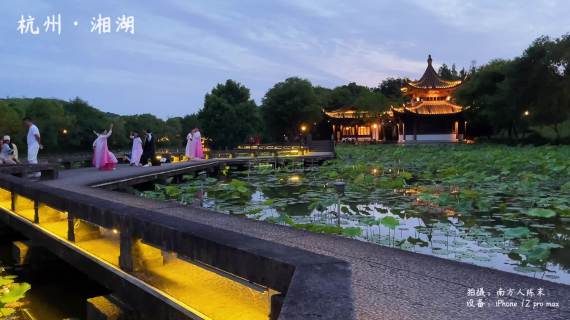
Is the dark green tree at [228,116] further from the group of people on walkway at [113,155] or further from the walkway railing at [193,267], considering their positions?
the walkway railing at [193,267]

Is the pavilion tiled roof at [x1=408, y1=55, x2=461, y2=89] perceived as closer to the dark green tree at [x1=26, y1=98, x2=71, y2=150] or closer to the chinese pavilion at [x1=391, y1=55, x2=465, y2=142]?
the chinese pavilion at [x1=391, y1=55, x2=465, y2=142]

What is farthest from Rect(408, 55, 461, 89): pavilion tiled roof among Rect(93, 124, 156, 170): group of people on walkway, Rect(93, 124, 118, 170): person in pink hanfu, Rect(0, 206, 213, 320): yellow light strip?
Rect(0, 206, 213, 320): yellow light strip

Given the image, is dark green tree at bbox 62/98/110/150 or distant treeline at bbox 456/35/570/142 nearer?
distant treeline at bbox 456/35/570/142

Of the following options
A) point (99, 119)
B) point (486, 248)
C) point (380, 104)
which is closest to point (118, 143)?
point (99, 119)

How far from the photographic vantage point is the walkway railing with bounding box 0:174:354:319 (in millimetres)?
1950

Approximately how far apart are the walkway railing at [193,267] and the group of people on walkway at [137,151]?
7692mm

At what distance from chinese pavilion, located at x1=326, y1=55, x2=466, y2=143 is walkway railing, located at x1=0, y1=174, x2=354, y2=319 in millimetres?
34839

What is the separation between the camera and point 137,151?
1566 cm

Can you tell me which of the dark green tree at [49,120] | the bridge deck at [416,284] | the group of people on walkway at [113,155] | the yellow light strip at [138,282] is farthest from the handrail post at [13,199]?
the dark green tree at [49,120]

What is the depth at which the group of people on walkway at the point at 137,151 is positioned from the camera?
13.5 m

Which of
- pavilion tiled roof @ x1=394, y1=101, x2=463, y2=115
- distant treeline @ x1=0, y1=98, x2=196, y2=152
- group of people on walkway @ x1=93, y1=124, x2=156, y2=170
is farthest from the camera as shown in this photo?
pavilion tiled roof @ x1=394, y1=101, x2=463, y2=115

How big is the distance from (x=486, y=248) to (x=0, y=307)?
16.6ft

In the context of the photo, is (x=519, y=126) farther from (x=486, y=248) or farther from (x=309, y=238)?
(x=309, y=238)

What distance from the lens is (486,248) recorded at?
5.66m
